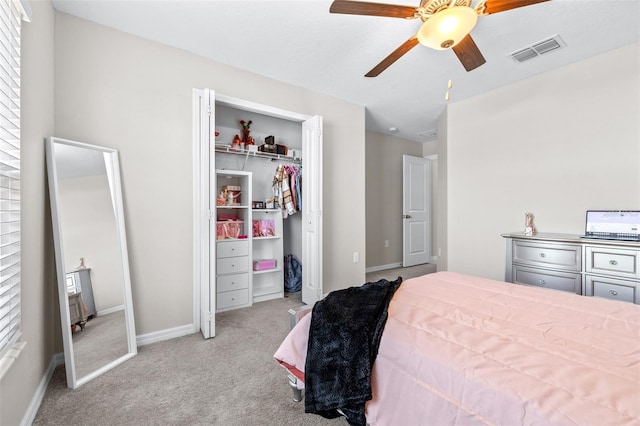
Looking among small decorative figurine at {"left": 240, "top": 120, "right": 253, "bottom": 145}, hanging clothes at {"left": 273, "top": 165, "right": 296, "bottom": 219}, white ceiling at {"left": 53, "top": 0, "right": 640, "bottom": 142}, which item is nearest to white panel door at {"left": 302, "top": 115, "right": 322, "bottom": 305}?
hanging clothes at {"left": 273, "top": 165, "right": 296, "bottom": 219}

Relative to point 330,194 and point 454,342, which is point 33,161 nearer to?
point 454,342

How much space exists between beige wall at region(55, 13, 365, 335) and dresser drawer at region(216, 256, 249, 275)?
1.90 ft

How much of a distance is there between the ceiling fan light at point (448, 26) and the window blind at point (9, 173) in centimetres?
206

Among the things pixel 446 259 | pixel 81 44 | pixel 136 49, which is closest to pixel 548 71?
pixel 446 259

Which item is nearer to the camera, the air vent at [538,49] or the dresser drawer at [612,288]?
the dresser drawer at [612,288]

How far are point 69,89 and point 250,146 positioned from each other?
5.35ft

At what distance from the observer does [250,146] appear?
334 cm

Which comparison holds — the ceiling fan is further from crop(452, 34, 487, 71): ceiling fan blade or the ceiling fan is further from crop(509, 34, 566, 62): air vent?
crop(509, 34, 566, 62): air vent

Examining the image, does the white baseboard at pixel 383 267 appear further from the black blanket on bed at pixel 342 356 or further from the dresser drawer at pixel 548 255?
the black blanket on bed at pixel 342 356

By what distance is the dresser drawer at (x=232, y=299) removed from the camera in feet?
10.3

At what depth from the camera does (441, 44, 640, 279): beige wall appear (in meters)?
2.55

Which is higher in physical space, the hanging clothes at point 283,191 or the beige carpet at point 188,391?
the hanging clothes at point 283,191

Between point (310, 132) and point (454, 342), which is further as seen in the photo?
point (310, 132)

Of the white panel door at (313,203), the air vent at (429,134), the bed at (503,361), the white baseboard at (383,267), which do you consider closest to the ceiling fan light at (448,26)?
the bed at (503,361)
